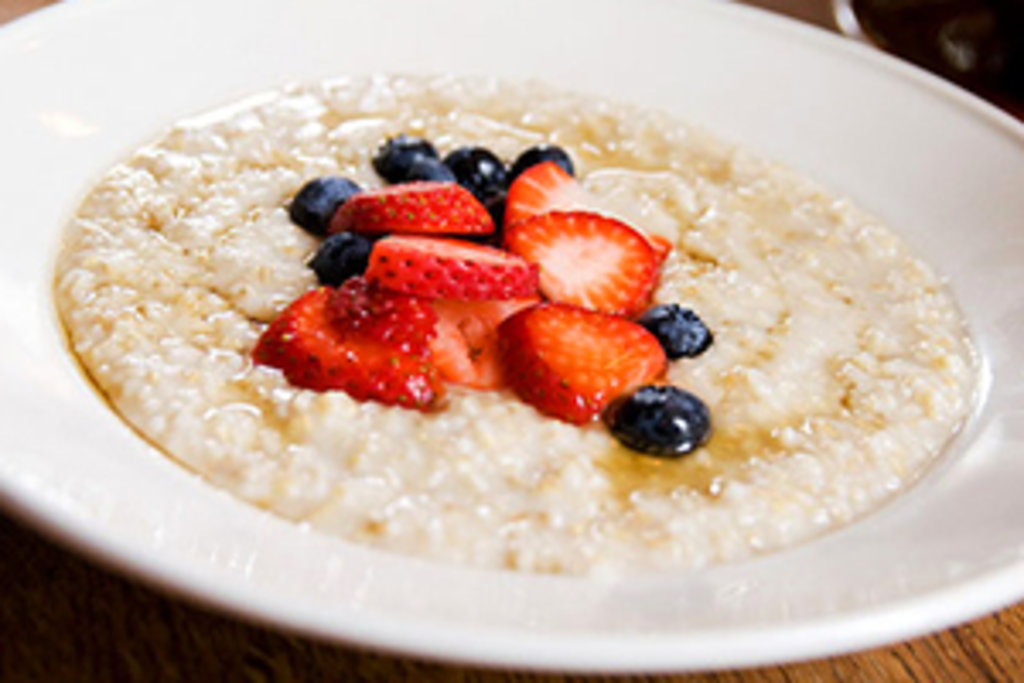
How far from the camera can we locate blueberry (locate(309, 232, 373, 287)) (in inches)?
69.0

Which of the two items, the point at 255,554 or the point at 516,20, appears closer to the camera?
the point at 255,554

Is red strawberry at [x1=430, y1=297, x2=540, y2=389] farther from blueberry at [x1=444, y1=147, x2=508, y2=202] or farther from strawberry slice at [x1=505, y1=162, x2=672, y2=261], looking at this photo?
blueberry at [x1=444, y1=147, x2=508, y2=202]

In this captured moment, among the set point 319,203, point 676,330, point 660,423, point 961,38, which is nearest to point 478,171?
point 319,203

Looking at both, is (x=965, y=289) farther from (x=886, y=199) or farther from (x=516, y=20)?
(x=516, y=20)

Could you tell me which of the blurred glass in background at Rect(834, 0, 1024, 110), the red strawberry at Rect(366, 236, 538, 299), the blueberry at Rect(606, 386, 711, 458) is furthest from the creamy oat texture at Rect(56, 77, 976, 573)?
the blurred glass in background at Rect(834, 0, 1024, 110)

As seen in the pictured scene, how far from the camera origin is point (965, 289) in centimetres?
201

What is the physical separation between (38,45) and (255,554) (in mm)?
1233

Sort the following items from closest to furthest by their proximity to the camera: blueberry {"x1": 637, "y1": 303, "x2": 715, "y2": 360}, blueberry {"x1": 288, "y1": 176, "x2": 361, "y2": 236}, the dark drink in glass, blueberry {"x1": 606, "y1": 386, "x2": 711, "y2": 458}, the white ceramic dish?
the white ceramic dish, blueberry {"x1": 606, "y1": 386, "x2": 711, "y2": 458}, blueberry {"x1": 637, "y1": 303, "x2": 715, "y2": 360}, blueberry {"x1": 288, "y1": 176, "x2": 361, "y2": 236}, the dark drink in glass

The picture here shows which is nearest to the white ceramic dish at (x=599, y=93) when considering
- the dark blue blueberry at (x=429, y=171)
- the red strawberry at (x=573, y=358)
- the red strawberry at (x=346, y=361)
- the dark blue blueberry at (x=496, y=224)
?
the red strawberry at (x=346, y=361)

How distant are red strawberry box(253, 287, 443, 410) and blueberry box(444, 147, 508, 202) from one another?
0.54 meters

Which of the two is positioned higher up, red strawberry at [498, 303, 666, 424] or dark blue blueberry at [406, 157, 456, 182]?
dark blue blueberry at [406, 157, 456, 182]

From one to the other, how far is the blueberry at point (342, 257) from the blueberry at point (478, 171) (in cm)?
35

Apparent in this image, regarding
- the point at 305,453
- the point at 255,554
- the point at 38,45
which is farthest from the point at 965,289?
the point at 38,45

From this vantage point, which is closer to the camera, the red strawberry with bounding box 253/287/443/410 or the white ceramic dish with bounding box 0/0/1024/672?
the white ceramic dish with bounding box 0/0/1024/672
